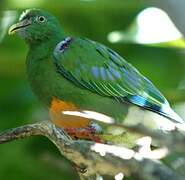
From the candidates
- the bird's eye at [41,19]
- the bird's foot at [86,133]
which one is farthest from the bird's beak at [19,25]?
the bird's foot at [86,133]

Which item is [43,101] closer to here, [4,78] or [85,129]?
[85,129]

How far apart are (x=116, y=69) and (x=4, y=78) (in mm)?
1738

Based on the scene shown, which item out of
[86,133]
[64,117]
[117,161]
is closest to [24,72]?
[64,117]

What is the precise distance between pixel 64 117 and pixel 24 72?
68.3 inches

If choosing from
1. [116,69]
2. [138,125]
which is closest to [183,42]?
[116,69]

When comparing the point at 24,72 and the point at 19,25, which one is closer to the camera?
the point at 19,25

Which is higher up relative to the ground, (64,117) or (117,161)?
(117,161)

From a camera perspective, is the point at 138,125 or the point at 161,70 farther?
the point at 161,70

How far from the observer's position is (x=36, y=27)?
17.7ft

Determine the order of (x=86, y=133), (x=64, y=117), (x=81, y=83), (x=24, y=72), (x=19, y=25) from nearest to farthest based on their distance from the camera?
(x=86, y=133) → (x=64, y=117) → (x=81, y=83) → (x=19, y=25) → (x=24, y=72)

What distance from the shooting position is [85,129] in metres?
4.30

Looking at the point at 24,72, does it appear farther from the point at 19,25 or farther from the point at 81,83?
the point at 81,83

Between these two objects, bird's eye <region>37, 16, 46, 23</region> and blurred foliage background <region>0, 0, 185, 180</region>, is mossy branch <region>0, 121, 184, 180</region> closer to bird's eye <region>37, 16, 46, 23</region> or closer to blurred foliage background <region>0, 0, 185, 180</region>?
bird's eye <region>37, 16, 46, 23</region>

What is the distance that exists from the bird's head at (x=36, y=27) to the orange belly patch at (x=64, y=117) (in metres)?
0.82
